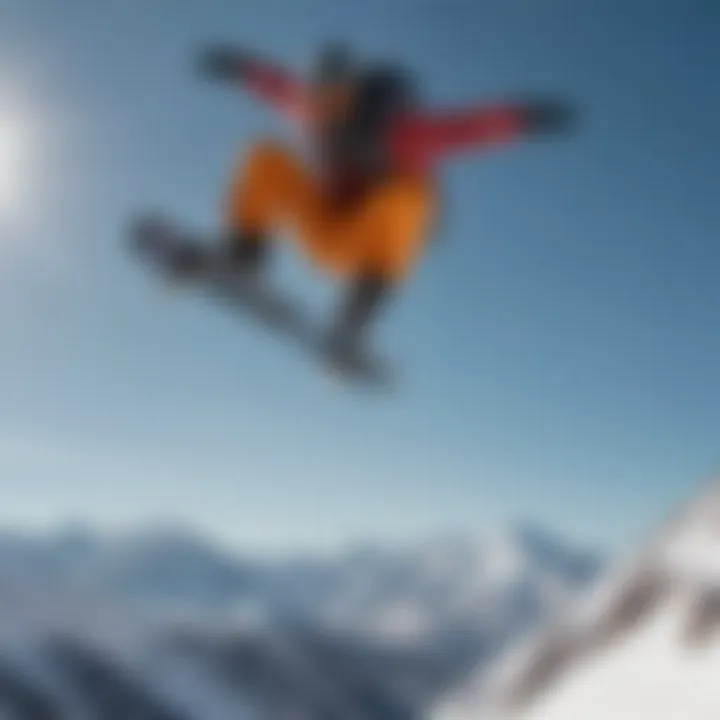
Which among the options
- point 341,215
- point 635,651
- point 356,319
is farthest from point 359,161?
point 635,651

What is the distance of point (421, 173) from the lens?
10508mm

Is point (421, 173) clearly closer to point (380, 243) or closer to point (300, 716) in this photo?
point (380, 243)

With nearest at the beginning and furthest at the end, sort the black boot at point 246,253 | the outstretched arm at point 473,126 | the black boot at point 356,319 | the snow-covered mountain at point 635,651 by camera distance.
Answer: the outstretched arm at point 473,126
the black boot at point 356,319
the black boot at point 246,253
the snow-covered mountain at point 635,651

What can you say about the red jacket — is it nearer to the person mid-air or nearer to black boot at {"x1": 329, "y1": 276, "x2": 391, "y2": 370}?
the person mid-air

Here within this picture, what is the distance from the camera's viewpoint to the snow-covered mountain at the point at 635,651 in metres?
49.0

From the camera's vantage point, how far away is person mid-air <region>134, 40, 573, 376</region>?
10133mm

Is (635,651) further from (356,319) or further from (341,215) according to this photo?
(341,215)

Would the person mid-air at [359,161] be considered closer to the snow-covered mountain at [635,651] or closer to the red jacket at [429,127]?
the red jacket at [429,127]

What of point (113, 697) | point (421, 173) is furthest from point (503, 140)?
point (113, 697)

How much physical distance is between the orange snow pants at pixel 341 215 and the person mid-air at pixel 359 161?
0.01 metres

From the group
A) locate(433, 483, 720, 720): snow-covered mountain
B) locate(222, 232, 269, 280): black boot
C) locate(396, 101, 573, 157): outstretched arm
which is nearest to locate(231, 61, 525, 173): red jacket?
locate(396, 101, 573, 157): outstretched arm

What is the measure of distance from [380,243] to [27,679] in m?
146

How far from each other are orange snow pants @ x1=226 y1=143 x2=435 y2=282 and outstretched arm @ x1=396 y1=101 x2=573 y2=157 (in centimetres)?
49

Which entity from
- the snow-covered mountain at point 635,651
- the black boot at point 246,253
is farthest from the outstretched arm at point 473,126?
the snow-covered mountain at point 635,651
